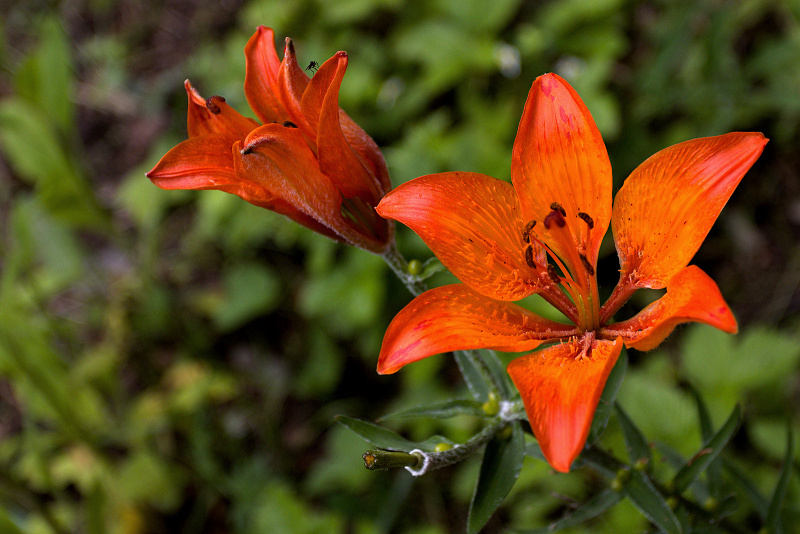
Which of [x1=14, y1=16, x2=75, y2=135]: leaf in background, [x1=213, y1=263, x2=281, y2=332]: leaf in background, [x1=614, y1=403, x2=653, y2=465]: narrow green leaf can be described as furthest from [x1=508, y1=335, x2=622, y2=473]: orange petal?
[x1=14, y1=16, x2=75, y2=135]: leaf in background

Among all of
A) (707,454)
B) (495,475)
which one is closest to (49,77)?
(495,475)

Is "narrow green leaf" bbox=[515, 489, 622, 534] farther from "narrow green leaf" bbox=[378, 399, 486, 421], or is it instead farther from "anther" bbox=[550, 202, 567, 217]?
"anther" bbox=[550, 202, 567, 217]

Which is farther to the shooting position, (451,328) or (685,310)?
(451,328)

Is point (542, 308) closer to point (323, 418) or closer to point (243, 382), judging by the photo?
point (323, 418)

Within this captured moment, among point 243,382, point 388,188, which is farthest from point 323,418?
point 388,188

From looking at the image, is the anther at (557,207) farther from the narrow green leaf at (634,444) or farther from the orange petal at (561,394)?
the narrow green leaf at (634,444)

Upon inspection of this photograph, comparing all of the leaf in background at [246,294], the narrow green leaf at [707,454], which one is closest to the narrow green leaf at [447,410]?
the narrow green leaf at [707,454]

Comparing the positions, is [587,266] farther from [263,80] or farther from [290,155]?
[263,80]
